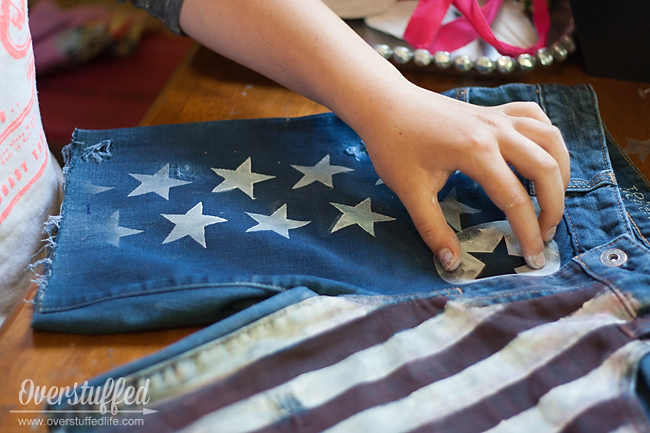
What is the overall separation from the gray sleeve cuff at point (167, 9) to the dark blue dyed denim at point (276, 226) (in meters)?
0.16

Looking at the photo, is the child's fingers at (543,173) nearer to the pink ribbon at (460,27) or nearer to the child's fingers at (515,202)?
the child's fingers at (515,202)

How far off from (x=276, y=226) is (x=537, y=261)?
0.82 ft

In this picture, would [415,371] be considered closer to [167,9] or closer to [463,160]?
[463,160]

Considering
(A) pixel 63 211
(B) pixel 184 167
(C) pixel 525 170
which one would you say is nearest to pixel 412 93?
(C) pixel 525 170

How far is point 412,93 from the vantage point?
490 mm

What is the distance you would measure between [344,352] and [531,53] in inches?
20.3

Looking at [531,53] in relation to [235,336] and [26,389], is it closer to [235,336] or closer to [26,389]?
[235,336]

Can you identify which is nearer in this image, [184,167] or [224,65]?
[184,167]

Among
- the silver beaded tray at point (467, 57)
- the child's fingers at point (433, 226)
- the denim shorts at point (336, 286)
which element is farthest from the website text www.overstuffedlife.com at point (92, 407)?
the silver beaded tray at point (467, 57)

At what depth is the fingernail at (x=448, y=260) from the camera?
1.47 ft

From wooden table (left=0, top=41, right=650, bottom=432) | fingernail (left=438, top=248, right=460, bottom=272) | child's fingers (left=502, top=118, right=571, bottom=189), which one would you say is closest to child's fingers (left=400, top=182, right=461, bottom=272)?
fingernail (left=438, top=248, right=460, bottom=272)

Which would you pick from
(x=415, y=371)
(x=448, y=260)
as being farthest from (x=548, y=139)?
(x=415, y=371)

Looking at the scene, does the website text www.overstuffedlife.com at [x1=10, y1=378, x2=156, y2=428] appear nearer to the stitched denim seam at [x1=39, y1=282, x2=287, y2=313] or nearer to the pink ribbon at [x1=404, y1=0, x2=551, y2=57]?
the stitched denim seam at [x1=39, y1=282, x2=287, y2=313]

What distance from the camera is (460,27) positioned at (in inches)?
26.7
